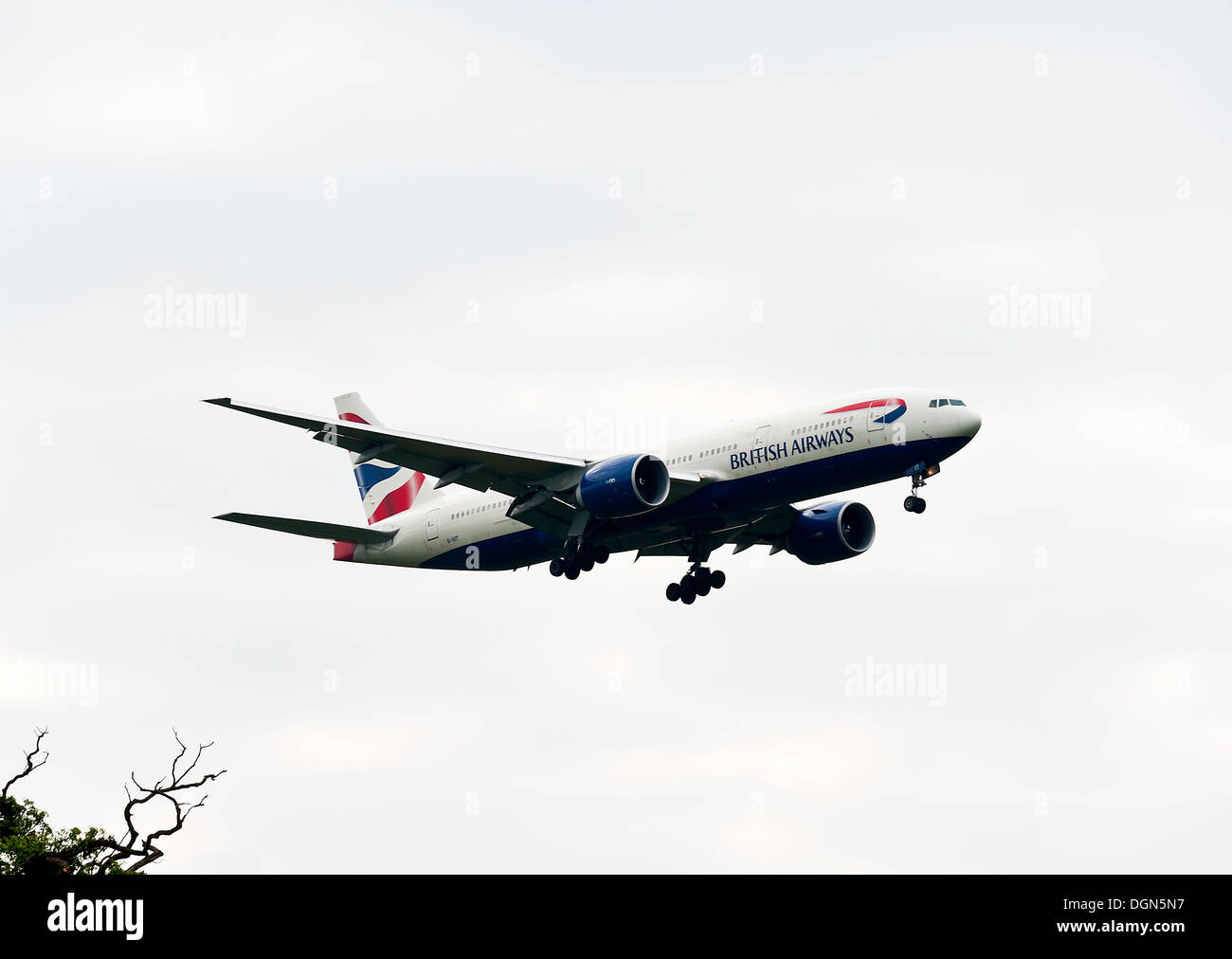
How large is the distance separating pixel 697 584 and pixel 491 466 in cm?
903

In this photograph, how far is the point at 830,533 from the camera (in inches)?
2126

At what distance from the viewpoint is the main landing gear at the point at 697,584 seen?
54.3 m

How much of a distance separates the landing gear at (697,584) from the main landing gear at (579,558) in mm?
4826

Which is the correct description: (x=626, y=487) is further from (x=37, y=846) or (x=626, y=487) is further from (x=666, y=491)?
(x=37, y=846)

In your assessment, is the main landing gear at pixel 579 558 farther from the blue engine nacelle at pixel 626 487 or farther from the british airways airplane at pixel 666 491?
the blue engine nacelle at pixel 626 487

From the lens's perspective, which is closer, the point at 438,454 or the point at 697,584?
the point at 438,454

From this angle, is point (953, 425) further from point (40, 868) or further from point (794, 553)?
point (40, 868)

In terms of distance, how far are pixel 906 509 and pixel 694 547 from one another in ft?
34.6

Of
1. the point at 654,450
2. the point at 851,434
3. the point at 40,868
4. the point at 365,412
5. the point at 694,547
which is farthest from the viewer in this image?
the point at 365,412

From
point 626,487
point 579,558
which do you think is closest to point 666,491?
point 626,487

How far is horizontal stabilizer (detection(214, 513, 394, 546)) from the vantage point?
165 ft

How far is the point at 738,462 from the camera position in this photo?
1880 inches

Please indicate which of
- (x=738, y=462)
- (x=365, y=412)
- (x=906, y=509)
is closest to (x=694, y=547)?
(x=738, y=462)

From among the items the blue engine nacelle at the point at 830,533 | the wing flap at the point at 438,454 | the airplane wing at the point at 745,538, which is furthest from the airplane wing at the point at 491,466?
the blue engine nacelle at the point at 830,533
